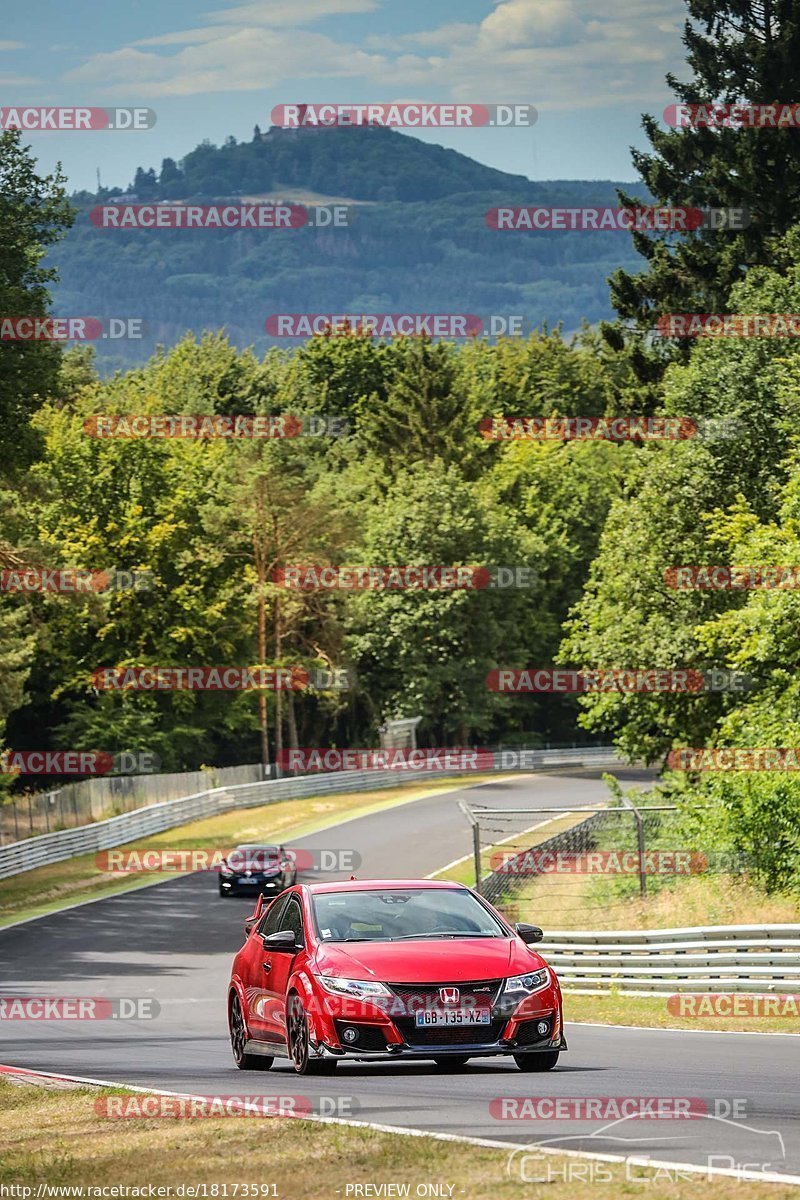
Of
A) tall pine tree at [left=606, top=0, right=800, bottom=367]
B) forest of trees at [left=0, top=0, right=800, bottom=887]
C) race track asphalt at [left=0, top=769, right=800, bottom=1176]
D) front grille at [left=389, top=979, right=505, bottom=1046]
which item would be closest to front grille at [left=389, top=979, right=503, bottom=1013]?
front grille at [left=389, top=979, right=505, bottom=1046]

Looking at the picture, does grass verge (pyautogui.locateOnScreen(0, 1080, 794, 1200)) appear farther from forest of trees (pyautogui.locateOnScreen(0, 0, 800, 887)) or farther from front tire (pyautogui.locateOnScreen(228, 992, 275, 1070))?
forest of trees (pyautogui.locateOnScreen(0, 0, 800, 887))

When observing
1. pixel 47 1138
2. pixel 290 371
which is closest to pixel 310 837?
pixel 47 1138

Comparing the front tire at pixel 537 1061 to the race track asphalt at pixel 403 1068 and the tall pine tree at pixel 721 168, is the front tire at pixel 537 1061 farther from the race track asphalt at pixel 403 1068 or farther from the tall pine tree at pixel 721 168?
the tall pine tree at pixel 721 168

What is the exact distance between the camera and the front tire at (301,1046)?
12094 millimetres

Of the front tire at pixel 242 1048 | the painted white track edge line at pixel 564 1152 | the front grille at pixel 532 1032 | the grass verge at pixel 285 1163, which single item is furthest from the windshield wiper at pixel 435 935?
the grass verge at pixel 285 1163

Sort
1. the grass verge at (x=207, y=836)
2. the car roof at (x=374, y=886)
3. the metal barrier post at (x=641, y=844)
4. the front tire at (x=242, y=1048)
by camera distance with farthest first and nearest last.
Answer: the grass verge at (x=207, y=836) → the metal barrier post at (x=641, y=844) → the front tire at (x=242, y=1048) → the car roof at (x=374, y=886)

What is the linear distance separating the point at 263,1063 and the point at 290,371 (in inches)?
3996

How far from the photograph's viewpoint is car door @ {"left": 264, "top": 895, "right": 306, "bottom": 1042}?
41.9 feet

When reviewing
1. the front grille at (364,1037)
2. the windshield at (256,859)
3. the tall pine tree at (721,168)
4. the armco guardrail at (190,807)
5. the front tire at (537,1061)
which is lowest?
the armco guardrail at (190,807)

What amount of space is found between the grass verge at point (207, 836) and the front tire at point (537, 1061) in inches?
1160

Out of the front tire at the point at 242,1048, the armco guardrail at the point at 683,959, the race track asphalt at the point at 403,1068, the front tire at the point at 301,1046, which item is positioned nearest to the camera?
the race track asphalt at the point at 403,1068

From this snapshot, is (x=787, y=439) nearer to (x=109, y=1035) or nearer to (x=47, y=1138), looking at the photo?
(x=109, y=1035)

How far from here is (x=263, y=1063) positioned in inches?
560

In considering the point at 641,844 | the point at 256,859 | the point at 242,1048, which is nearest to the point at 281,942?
the point at 242,1048
